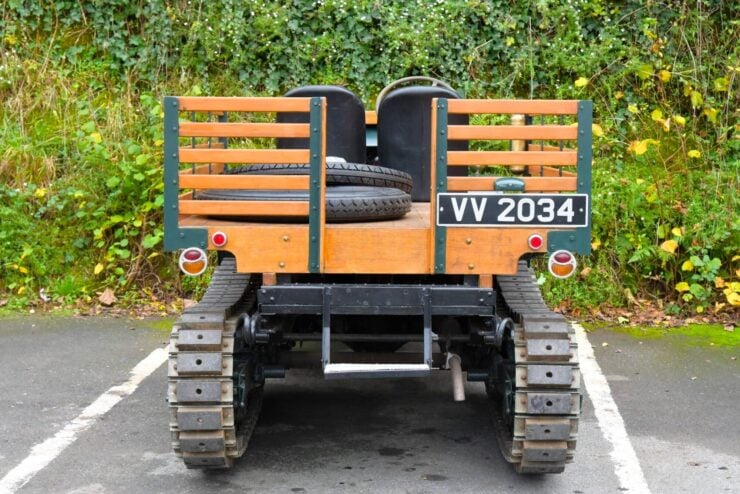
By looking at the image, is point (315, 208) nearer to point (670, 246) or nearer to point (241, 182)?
point (241, 182)

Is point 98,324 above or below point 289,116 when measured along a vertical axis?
→ below

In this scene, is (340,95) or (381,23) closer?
(340,95)

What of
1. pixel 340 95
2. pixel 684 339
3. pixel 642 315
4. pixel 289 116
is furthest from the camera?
pixel 642 315

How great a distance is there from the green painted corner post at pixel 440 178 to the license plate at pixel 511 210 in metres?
0.03

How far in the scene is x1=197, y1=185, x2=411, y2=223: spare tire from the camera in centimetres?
524

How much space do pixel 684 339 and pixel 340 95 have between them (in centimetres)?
352

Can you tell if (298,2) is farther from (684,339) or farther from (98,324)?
(684,339)

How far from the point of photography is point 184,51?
11609 mm

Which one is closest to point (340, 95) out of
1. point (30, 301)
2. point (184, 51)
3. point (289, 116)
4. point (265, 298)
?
point (289, 116)

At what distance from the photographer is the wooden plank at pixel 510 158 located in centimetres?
512

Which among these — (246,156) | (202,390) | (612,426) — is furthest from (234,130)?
(612,426)

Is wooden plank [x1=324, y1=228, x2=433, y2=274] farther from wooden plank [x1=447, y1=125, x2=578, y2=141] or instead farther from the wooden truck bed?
wooden plank [x1=447, y1=125, x2=578, y2=141]

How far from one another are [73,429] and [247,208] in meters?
1.89

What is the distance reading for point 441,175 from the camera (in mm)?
5082
